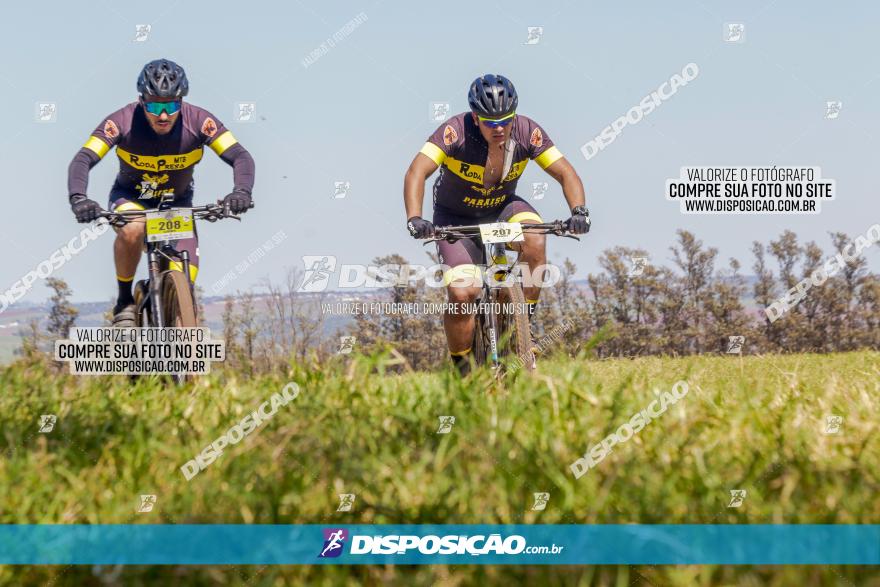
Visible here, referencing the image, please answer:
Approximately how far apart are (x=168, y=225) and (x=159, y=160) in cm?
106

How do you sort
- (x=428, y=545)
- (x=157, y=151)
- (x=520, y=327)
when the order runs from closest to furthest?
A: (x=428, y=545)
(x=520, y=327)
(x=157, y=151)

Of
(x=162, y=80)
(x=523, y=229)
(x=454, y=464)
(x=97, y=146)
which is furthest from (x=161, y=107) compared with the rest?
(x=454, y=464)

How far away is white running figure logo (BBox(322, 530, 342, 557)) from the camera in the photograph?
344 cm

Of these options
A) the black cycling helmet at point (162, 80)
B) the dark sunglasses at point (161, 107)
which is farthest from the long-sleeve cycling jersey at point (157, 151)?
the black cycling helmet at point (162, 80)

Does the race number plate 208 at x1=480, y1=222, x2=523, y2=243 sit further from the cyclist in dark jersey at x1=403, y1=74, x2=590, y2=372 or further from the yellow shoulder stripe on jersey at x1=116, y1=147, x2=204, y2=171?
the yellow shoulder stripe on jersey at x1=116, y1=147, x2=204, y2=171

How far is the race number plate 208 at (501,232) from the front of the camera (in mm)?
6637

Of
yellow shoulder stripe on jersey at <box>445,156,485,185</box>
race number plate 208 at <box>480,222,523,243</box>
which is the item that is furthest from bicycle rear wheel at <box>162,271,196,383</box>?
yellow shoulder stripe on jersey at <box>445,156,485,185</box>

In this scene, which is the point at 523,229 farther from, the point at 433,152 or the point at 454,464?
the point at 454,464

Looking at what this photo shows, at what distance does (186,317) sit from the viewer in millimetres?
6738

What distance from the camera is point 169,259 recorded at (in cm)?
707

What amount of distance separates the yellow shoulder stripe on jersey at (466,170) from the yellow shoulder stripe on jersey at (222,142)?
176 centimetres

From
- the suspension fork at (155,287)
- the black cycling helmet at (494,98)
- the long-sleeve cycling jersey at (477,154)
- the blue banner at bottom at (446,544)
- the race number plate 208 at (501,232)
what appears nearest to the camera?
the blue banner at bottom at (446,544)

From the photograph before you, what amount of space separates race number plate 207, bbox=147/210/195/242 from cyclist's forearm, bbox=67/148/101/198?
66 cm

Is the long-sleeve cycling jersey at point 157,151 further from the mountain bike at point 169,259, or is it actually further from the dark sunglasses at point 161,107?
the mountain bike at point 169,259
